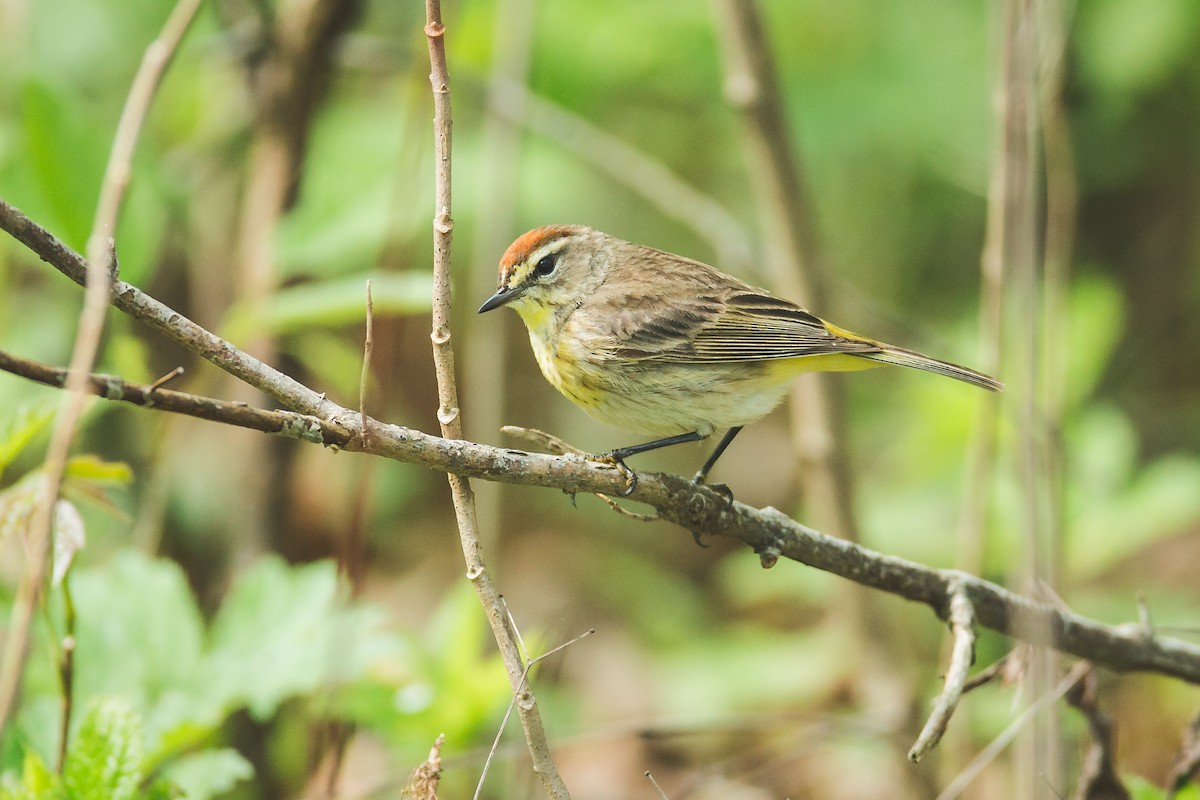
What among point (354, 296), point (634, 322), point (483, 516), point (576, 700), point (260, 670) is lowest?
point (576, 700)

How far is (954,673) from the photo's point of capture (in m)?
2.48

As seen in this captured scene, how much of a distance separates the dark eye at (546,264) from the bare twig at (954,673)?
1931 mm

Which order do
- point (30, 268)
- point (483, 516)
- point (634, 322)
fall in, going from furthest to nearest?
point (30, 268) → point (483, 516) → point (634, 322)

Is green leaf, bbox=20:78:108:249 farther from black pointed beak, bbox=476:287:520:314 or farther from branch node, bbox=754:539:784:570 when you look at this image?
branch node, bbox=754:539:784:570

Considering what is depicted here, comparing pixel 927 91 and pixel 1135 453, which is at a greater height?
→ pixel 927 91

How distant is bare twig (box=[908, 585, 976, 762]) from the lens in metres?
2.25

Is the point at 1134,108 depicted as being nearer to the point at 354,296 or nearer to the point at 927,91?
the point at 927,91

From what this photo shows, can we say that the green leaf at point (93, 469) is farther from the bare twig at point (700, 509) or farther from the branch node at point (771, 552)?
the branch node at point (771, 552)

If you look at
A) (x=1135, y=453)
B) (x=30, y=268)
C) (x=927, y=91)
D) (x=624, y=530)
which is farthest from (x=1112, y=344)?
(x=30, y=268)

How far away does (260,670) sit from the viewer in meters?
2.99

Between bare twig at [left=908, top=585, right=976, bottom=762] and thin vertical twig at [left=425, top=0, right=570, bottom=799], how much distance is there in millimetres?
729

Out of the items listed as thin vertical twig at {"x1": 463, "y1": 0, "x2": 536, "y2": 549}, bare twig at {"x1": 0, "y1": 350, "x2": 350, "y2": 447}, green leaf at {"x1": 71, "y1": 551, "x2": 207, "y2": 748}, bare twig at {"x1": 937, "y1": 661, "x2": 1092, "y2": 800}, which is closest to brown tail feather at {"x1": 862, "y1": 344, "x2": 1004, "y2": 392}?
bare twig at {"x1": 937, "y1": 661, "x2": 1092, "y2": 800}

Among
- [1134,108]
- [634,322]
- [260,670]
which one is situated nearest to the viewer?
[260,670]

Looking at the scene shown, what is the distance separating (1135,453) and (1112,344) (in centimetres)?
72
